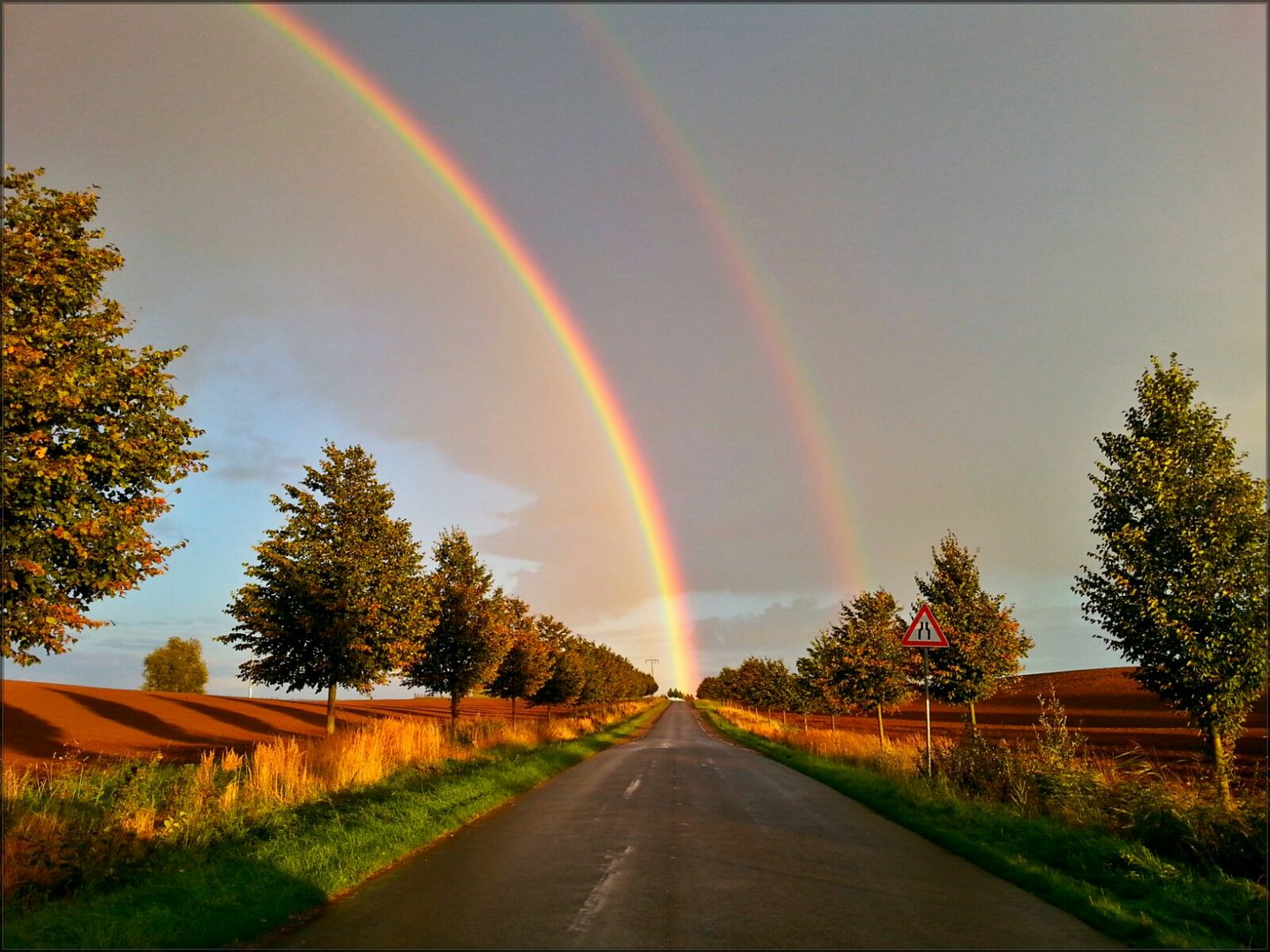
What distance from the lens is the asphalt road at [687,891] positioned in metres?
6.15

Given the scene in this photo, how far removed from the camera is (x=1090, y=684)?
9419cm

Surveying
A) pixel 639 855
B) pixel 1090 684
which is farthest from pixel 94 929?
pixel 1090 684

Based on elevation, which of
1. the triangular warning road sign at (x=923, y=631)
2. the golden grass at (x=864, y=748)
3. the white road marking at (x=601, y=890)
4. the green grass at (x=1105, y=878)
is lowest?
the white road marking at (x=601, y=890)

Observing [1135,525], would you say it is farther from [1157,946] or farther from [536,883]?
[536,883]

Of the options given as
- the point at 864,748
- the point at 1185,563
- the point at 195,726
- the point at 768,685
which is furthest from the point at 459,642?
the point at 768,685

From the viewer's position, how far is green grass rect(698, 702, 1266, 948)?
666 cm

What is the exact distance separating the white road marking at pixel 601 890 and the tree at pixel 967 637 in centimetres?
1601

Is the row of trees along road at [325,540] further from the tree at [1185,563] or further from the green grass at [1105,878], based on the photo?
the green grass at [1105,878]

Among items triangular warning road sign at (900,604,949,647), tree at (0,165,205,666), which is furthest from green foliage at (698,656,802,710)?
tree at (0,165,205,666)

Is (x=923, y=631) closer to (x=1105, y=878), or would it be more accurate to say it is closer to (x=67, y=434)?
(x=1105, y=878)

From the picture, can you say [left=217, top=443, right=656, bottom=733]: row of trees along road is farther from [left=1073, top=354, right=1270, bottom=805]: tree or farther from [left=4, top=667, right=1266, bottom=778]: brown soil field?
[left=1073, top=354, right=1270, bottom=805]: tree

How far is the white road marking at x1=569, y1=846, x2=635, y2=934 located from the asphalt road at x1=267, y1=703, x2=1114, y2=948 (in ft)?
0.08

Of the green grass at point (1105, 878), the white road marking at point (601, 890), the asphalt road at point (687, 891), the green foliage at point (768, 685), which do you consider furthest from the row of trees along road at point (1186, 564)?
Result: the green foliage at point (768, 685)

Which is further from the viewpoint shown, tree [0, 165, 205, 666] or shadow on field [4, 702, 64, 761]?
shadow on field [4, 702, 64, 761]
